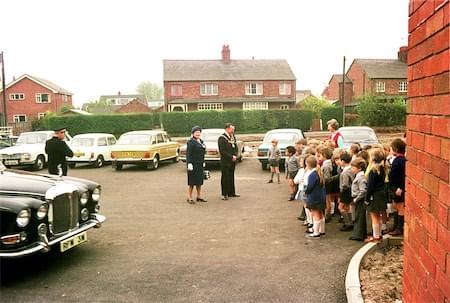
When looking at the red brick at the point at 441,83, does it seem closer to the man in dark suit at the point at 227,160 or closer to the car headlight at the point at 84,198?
the car headlight at the point at 84,198

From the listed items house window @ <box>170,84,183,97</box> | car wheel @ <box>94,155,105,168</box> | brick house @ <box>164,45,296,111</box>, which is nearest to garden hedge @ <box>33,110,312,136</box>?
brick house @ <box>164,45,296,111</box>

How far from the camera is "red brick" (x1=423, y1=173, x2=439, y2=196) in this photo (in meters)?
2.13

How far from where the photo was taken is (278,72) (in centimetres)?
5462

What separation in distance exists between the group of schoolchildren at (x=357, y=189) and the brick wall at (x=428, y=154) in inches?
150

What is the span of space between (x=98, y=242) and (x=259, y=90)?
48.2 meters

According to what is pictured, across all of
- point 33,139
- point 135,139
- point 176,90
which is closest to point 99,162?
point 135,139

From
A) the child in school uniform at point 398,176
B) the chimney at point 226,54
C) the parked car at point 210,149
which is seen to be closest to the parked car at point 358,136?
the parked car at point 210,149

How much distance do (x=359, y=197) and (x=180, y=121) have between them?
34995mm

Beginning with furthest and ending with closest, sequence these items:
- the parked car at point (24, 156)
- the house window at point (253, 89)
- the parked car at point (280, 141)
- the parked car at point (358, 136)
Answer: the house window at point (253, 89), the parked car at point (24, 156), the parked car at point (280, 141), the parked car at point (358, 136)

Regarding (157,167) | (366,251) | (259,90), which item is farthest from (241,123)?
(366,251)

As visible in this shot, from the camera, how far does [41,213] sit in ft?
16.8

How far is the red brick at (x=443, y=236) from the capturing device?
197 centimetres

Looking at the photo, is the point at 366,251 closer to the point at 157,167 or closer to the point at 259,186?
the point at 259,186

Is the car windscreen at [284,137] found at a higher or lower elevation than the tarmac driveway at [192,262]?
higher
